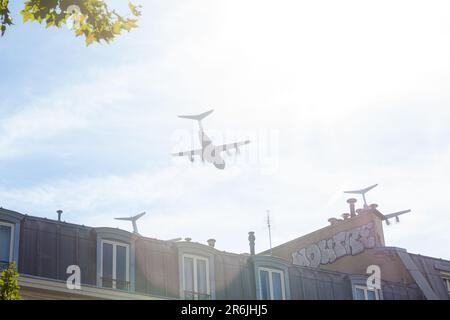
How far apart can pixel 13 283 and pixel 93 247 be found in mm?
10509

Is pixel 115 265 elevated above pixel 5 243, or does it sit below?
below

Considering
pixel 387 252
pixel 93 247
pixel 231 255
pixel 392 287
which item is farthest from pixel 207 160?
pixel 93 247

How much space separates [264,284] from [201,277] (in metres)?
3.12

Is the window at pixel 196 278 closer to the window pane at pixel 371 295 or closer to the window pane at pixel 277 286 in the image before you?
the window pane at pixel 277 286

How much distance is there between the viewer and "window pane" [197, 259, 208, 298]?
29203mm

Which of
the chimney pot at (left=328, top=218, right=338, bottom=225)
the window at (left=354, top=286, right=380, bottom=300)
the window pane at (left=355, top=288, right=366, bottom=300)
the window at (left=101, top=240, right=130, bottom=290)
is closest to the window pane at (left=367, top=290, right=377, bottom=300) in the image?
the window at (left=354, top=286, right=380, bottom=300)

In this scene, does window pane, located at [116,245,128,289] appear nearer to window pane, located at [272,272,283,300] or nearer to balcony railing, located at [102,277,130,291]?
balcony railing, located at [102,277,130,291]

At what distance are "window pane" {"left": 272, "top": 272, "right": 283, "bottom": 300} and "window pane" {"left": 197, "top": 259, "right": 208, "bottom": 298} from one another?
3.43 meters

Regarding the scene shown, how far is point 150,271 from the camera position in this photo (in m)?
28.2

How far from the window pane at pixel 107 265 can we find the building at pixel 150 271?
0.03 meters

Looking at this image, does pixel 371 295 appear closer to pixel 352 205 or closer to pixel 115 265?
pixel 352 205

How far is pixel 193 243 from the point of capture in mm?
29250

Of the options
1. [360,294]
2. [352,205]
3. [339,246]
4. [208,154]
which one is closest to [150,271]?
[360,294]
